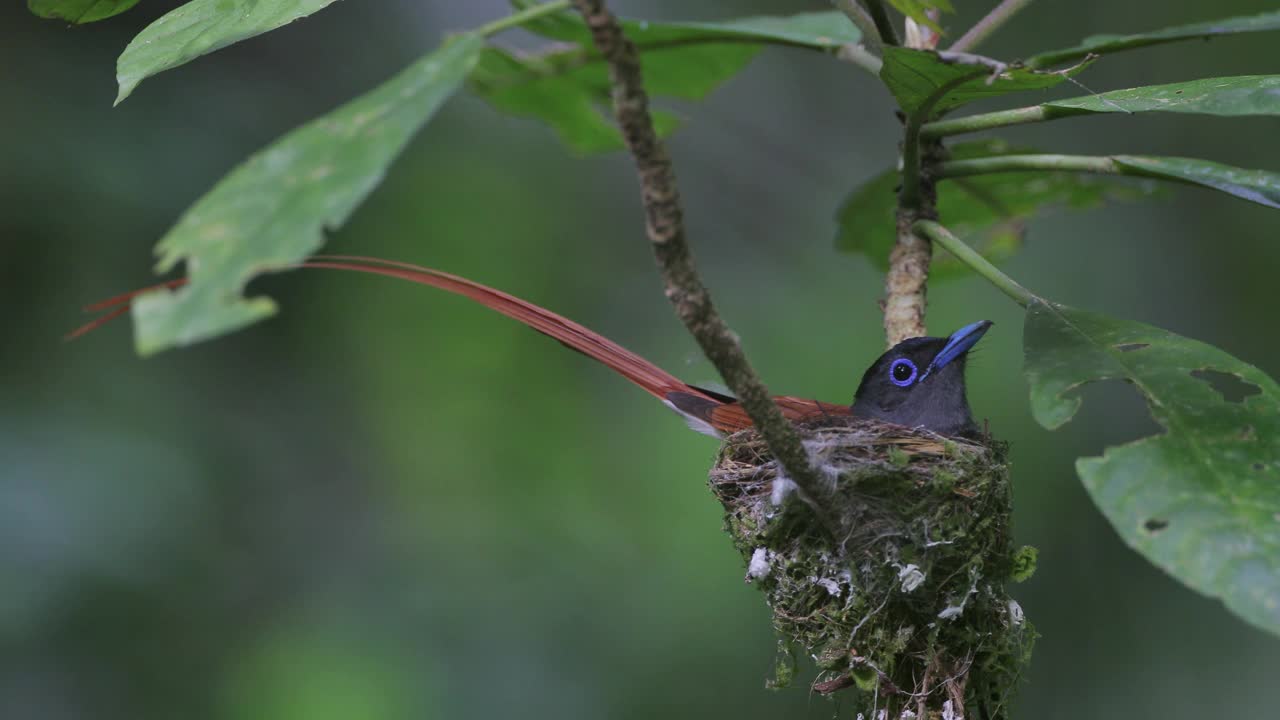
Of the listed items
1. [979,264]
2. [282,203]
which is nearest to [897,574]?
[979,264]

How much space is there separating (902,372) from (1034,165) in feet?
3.10

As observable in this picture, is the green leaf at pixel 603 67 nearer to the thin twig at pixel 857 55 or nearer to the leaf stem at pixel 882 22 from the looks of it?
the thin twig at pixel 857 55

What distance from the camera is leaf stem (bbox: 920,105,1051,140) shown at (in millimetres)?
2391

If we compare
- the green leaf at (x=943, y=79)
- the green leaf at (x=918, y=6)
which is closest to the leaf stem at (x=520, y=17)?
the green leaf at (x=943, y=79)

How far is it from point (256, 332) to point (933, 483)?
12.1ft

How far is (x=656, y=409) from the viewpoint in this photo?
17.7 ft

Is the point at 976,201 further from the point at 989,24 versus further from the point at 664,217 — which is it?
the point at 664,217

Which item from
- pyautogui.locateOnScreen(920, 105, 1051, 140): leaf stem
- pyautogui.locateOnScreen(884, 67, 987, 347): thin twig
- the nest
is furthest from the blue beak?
pyautogui.locateOnScreen(920, 105, 1051, 140): leaf stem

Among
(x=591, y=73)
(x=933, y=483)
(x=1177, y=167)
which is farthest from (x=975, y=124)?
(x=591, y=73)

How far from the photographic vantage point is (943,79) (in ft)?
7.19

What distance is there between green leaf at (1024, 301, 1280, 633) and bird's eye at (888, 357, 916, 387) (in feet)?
2.80

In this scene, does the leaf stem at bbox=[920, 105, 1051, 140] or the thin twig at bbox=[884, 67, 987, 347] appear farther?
the thin twig at bbox=[884, 67, 987, 347]

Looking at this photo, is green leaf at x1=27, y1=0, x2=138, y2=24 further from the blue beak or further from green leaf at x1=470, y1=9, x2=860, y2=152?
the blue beak

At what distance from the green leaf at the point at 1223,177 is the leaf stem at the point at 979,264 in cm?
39
